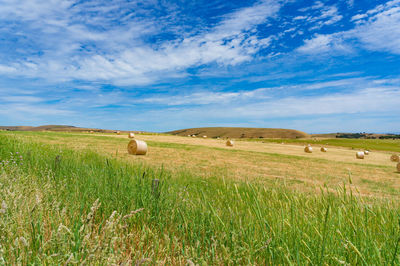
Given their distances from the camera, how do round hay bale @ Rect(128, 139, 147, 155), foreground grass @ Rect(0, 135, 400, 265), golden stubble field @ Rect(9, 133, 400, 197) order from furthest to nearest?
1. round hay bale @ Rect(128, 139, 147, 155)
2. golden stubble field @ Rect(9, 133, 400, 197)
3. foreground grass @ Rect(0, 135, 400, 265)

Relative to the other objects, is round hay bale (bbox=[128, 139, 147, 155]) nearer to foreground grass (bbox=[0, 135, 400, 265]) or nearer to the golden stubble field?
the golden stubble field

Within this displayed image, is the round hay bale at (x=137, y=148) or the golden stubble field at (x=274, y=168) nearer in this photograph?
the golden stubble field at (x=274, y=168)

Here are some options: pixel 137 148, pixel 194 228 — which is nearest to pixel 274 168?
pixel 137 148

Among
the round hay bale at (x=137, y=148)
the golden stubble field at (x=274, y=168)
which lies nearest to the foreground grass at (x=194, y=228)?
the golden stubble field at (x=274, y=168)

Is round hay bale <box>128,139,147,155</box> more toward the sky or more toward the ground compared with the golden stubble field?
more toward the sky

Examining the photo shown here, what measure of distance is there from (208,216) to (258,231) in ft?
2.26

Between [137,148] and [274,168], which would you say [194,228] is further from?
[137,148]

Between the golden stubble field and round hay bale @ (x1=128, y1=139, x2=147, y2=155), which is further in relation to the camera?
round hay bale @ (x1=128, y1=139, x2=147, y2=155)

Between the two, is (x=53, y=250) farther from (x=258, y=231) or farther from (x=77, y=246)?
(x=258, y=231)

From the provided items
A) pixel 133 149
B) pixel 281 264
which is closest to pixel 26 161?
pixel 281 264

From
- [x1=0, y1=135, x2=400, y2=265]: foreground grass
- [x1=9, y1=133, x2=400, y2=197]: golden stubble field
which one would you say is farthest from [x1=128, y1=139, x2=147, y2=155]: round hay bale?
[x1=0, y1=135, x2=400, y2=265]: foreground grass

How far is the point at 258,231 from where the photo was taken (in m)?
3.29

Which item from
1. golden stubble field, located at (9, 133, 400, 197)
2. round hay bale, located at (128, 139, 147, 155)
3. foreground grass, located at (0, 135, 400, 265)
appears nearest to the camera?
foreground grass, located at (0, 135, 400, 265)

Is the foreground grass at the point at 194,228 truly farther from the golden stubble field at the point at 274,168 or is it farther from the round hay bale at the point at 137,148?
the round hay bale at the point at 137,148
